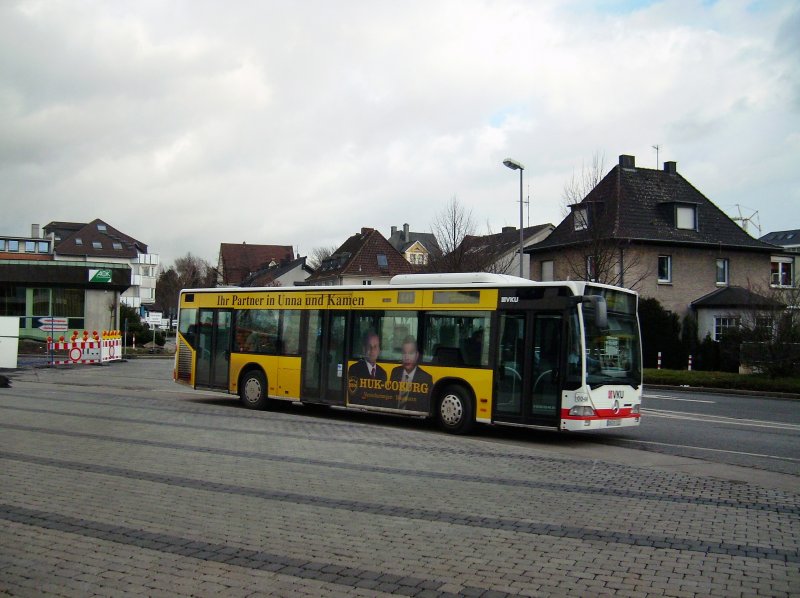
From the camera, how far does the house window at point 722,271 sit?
4506 centimetres

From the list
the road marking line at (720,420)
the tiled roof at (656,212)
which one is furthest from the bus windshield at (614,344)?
the tiled roof at (656,212)

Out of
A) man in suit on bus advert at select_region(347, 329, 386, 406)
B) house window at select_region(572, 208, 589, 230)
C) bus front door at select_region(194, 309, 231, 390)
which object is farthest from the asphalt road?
house window at select_region(572, 208, 589, 230)

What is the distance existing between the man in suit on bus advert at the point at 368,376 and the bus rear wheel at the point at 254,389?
108 inches

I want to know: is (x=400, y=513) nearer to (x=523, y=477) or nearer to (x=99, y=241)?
(x=523, y=477)

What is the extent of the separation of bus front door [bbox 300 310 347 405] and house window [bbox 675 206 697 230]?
3304cm

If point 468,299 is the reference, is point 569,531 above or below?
below

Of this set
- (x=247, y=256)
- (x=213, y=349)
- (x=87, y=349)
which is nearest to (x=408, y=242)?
(x=247, y=256)

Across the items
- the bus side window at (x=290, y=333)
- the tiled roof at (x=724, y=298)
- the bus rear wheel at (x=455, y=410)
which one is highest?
the tiled roof at (x=724, y=298)

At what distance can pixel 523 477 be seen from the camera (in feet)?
31.5

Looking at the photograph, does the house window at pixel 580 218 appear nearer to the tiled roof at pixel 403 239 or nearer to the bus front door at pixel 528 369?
the bus front door at pixel 528 369

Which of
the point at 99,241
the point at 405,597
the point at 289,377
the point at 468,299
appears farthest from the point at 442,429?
the point at 99,241

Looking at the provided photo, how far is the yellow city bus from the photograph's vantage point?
12961mm

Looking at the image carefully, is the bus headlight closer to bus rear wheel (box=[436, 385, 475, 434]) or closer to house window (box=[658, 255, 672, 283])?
bus rear wheel (box=[436, 385, 475, 434])

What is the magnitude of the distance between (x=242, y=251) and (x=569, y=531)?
124 m
